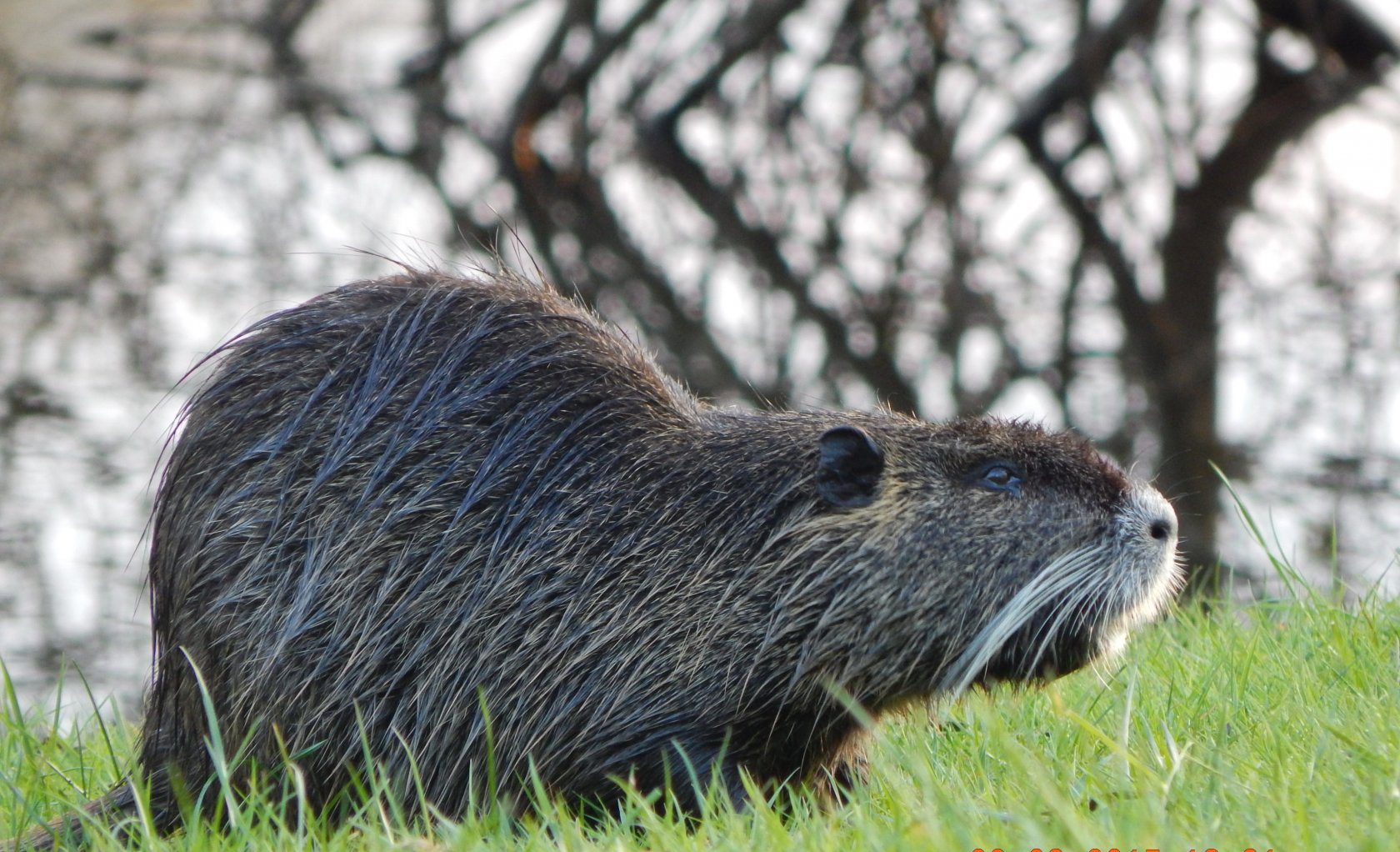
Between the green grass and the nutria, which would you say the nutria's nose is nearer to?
the nutria

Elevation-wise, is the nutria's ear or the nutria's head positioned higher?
the nutria's ear

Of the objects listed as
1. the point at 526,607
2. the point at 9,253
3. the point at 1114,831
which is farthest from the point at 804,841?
the point at 9,253

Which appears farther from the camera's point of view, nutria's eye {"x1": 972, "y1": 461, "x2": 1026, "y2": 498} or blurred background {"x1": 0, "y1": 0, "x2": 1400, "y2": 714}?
blurred background {"x1": 0, "y1": 0, "x2": 1400, "y2": 714}

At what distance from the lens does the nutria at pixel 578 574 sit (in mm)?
2736

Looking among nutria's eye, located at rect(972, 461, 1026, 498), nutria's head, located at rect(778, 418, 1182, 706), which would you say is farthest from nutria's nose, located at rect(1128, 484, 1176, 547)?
nutria's eye, located at rect(972, 461, 1026, 498)

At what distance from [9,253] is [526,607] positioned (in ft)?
20.1

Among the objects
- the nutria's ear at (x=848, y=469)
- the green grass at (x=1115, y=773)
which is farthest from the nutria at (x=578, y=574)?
the green grass at (x=1115, y=773)

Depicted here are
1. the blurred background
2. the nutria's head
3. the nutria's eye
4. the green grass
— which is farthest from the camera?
the blurred background

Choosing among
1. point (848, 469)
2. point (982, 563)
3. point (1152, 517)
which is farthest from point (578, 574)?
point (1152, 517)

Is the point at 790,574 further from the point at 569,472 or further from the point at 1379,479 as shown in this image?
the point at 1379,479

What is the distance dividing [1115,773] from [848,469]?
921mm

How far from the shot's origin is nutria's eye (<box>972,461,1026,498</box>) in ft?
9.35

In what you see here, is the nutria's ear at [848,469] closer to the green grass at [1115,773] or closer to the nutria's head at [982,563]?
the nutria's head at [982,563]

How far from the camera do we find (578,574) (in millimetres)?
2828
